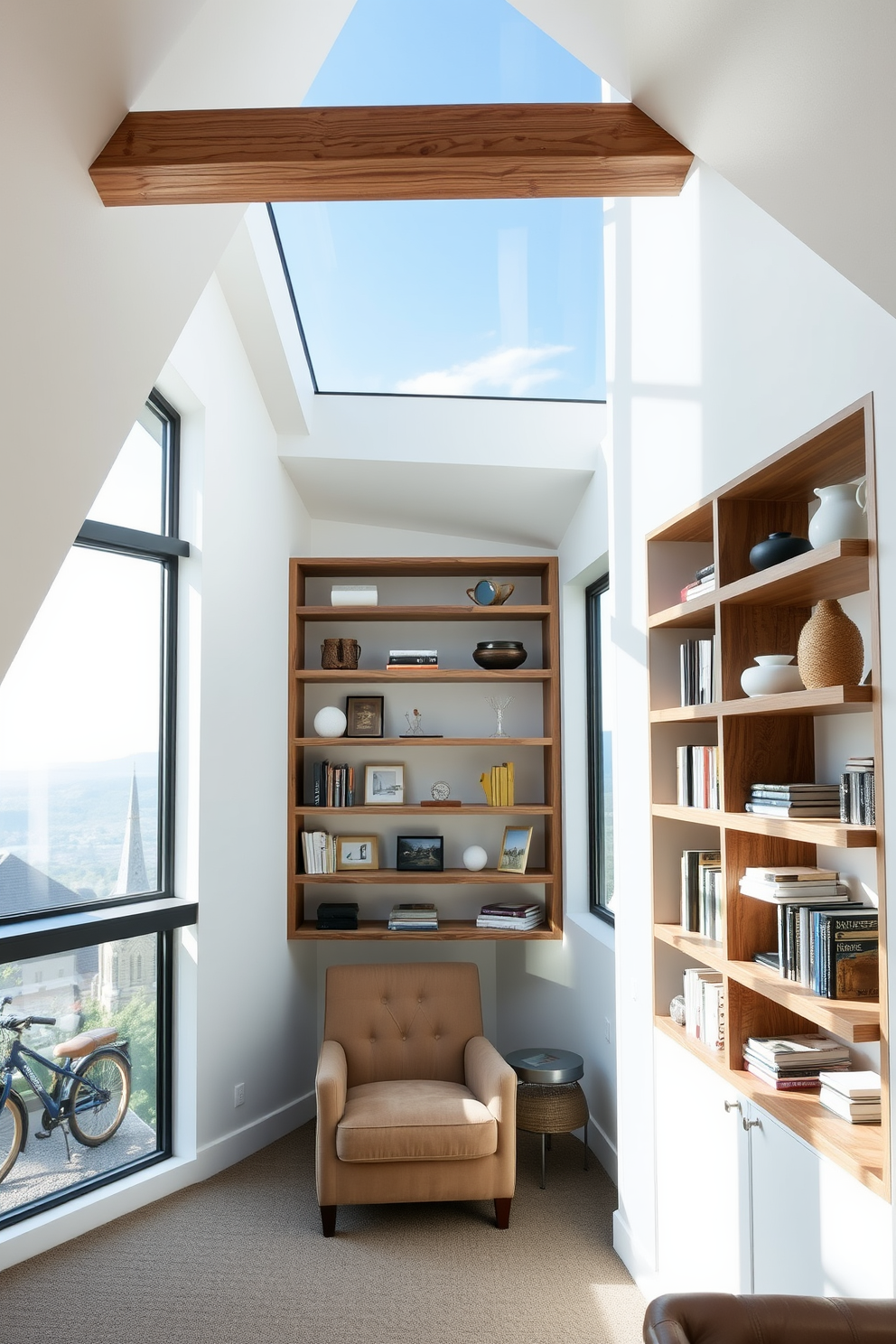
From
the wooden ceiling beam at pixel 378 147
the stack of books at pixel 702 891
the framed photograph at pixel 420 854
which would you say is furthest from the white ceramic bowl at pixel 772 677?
the framed photograph at pixel 420 854

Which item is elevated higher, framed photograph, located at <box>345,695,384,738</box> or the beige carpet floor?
framed photograph, located at <box>345,695,384,738</box>

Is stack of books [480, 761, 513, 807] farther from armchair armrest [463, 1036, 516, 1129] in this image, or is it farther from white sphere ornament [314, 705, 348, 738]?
armchair armrest [463, 1036, 516, 1129]

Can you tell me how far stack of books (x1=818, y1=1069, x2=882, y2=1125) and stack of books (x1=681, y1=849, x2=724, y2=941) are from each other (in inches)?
23.3

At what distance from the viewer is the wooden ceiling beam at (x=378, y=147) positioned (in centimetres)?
192

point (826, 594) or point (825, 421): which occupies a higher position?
point (825, 421)

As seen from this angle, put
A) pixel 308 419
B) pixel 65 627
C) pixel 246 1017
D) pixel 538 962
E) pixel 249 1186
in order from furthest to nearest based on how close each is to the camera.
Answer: pixel 538 962 < pixel 308 419 < pixel 246 1017 < pixel 249 1186 < pixel 65 627

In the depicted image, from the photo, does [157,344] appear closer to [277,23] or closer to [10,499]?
[10,499]

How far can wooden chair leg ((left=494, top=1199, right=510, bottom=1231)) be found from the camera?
11.7 feet

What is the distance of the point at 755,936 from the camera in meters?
2.49

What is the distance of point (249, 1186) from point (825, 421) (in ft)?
11.5

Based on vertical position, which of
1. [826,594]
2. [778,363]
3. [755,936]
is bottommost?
[755,936]

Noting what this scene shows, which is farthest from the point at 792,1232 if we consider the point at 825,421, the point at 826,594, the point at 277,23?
the point at 277,23

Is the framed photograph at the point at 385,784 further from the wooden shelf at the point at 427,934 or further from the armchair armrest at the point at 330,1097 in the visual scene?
the armchair armrest at the point at 330,1097

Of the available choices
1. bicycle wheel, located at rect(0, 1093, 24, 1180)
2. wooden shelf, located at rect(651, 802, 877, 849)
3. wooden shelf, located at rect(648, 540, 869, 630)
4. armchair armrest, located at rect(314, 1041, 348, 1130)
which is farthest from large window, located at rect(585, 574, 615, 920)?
bicycle wheel, located at rect(0, 1093, 24, 1180)
